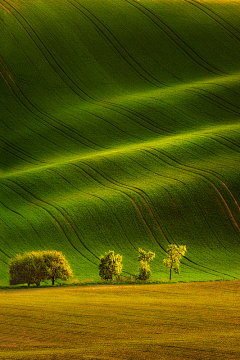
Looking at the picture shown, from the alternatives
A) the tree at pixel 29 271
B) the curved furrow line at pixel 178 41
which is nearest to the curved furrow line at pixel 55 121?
the curved furrow line at pixel 178 41

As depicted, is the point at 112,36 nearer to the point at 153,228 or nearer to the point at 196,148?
the point at 196,148

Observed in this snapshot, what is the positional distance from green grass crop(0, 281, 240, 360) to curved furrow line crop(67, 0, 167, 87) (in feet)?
200

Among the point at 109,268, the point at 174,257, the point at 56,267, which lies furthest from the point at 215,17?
the point at 56,267

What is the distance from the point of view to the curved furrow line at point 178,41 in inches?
3671

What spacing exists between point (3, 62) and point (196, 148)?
4180 cm

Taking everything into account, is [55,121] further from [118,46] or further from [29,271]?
[29,271]

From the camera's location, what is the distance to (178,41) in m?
98.1

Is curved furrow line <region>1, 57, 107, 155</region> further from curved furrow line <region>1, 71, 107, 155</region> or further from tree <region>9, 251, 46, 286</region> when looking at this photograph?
tree <region>9, 251, 46, 286</region>

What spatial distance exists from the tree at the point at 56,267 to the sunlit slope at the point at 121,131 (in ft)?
9.14

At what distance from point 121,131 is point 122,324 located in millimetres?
Answer: 55105

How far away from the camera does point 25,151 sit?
72938 millimetres

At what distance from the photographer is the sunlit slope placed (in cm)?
5178

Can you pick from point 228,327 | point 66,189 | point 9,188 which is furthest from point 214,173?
point 228,327

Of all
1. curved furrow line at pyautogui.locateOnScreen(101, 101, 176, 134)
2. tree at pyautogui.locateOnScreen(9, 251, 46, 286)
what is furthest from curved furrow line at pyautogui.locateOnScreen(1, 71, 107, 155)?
tree at pyautogui.locateOnScreen(9, 251, 46, 286)
